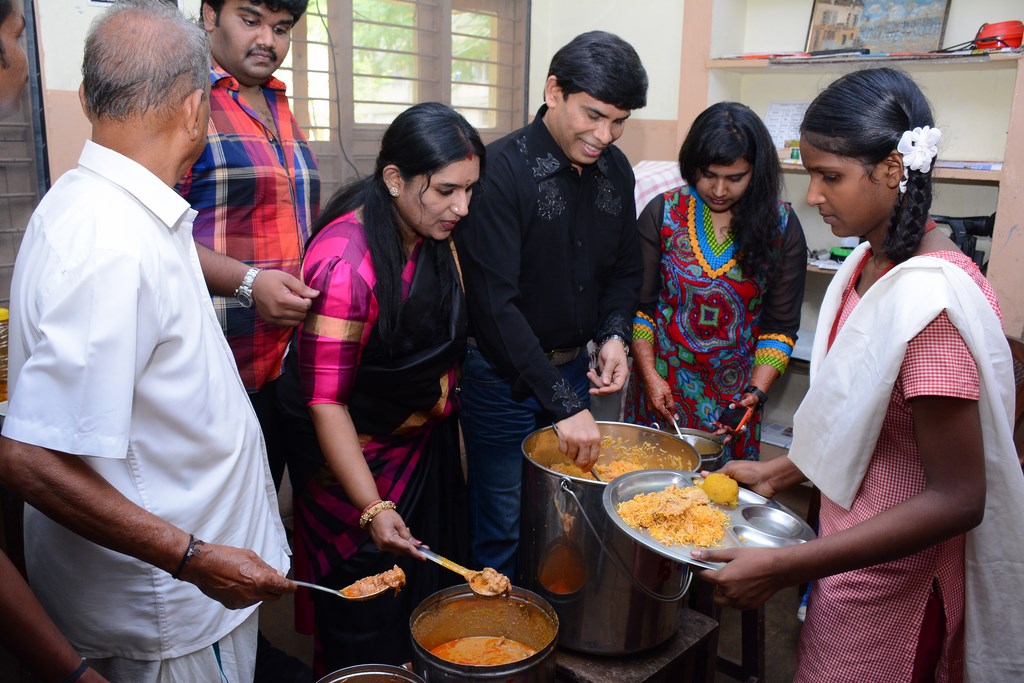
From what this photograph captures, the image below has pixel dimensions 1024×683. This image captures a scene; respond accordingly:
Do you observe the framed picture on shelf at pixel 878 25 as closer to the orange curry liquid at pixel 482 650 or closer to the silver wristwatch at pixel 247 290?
the silver wristwatch at pixel 247 290

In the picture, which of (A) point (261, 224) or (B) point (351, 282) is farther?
(A) point (261, 224)

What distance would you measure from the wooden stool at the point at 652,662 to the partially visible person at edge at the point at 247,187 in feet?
3.33

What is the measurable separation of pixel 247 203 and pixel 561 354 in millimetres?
1099

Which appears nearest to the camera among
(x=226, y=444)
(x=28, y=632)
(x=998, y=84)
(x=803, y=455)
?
(x=28, y=632)

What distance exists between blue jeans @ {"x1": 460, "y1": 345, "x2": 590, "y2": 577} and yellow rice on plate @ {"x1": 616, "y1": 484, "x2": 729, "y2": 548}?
2.71 feet

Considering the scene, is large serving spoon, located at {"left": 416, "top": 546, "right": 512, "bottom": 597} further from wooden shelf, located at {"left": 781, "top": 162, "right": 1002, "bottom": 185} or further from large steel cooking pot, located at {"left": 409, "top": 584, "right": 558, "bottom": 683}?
wooden shelf, located at {"left": 781, "top": 162, "right": 1002, "bottom": 185}

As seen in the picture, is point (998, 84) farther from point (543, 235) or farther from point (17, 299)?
point (17, 299)

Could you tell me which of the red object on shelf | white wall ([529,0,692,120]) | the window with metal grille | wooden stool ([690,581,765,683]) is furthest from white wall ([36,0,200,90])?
the red object on shelf

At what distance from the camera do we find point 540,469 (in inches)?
73.0

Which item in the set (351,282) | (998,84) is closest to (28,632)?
(351,282)

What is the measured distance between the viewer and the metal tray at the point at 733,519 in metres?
1.52

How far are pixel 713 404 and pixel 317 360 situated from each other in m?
1.58

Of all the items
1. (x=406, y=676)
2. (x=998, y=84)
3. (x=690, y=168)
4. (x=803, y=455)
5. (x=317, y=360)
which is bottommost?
(x=406, y=676)

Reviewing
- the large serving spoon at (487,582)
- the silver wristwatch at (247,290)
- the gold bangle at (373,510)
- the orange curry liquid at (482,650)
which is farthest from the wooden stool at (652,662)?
the silver wristwatch at (247,290)
